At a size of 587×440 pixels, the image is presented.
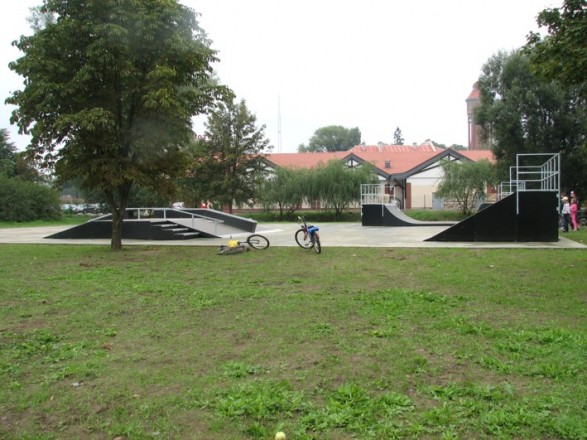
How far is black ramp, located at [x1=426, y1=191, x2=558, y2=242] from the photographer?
13930mm

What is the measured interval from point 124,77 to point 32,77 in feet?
6.91

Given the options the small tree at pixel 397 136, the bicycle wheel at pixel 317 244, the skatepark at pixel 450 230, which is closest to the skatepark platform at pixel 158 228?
the skatepark at pixel 450 230

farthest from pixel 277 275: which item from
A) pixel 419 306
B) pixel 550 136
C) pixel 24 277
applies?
pixel 550 136

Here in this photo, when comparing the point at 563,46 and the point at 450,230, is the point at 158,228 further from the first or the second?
the point at 563,46

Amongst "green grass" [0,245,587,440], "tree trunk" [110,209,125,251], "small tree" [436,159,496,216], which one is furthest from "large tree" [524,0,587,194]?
"small tree" [436,159,496,216]

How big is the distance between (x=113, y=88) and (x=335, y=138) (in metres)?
86.8

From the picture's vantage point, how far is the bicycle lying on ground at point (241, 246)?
12.3 metres

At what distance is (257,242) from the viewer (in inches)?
539

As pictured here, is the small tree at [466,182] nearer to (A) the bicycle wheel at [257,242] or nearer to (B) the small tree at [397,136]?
(A) the bicycle wheel at [257,242]

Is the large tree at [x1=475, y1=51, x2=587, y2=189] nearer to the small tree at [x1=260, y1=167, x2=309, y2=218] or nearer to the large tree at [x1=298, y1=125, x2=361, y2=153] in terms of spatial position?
the small tree at [x1=260, y1=167, x2=309, y2=218]

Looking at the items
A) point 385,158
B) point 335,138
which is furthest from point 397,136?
point 385,158

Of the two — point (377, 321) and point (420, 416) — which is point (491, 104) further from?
point (420, 416)

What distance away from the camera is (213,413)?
126 inches

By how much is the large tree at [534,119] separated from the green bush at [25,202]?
33678 mm
